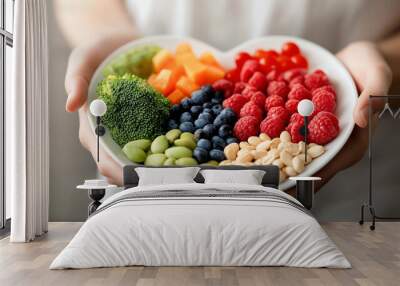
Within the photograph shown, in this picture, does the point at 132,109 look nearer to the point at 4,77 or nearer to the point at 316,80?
the point at 4,77

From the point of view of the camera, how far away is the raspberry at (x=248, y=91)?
6.73 m

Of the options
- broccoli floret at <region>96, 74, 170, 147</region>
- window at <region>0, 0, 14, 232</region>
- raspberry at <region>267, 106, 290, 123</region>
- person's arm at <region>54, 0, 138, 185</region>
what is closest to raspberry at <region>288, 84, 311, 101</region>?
raspberry at <region>267, 106, 290, 123</region>

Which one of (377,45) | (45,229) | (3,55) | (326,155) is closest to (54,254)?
(45,229)

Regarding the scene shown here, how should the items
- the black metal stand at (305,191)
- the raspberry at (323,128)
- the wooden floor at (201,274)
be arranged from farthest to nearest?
the raspberry at (323,128) → the black metal stand at (305,191) → the wooden floor at (201,274)

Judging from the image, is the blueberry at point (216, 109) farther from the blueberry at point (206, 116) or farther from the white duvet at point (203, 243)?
the white duvet at point (203, 243)

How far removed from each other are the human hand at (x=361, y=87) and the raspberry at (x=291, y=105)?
60 centimetres

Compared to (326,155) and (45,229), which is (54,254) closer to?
(45,229)

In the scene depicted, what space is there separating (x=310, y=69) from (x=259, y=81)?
58 centimetres

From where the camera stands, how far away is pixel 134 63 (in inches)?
273

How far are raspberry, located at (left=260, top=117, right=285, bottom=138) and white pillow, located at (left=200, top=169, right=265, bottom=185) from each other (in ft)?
1.68

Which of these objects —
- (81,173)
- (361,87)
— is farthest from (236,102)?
(81,173)

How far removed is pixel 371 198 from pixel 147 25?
9.88 feet

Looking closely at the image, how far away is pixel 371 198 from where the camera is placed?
6961mm

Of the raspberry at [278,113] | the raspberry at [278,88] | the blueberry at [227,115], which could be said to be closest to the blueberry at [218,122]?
the blueberry at [227,115]
